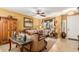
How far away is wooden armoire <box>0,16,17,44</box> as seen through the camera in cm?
242

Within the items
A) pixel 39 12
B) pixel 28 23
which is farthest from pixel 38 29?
pixel 39 12

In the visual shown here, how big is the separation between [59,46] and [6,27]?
1200 mm

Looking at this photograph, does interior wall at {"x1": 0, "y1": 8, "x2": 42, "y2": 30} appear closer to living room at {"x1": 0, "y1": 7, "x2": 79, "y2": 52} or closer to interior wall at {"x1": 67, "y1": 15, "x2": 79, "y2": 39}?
living room at {"x1": 0, "y1": 7, "x2": 79, "y2": 52}

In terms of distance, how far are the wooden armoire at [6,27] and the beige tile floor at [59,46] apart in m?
0.16

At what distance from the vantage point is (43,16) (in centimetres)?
248

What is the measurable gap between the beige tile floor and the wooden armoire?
0.54 feet

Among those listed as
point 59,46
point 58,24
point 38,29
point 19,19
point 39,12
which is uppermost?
point 39,12

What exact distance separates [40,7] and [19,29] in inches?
25.3

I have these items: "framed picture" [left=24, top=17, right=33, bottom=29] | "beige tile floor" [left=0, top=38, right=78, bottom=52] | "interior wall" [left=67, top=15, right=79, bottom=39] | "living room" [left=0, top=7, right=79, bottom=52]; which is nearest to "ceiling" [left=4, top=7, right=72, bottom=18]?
"living room" [left=0, top=7, right=79, bottom=52]

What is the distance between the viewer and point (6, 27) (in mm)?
2496

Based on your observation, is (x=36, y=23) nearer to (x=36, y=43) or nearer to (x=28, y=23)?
(x=28, y=23)
